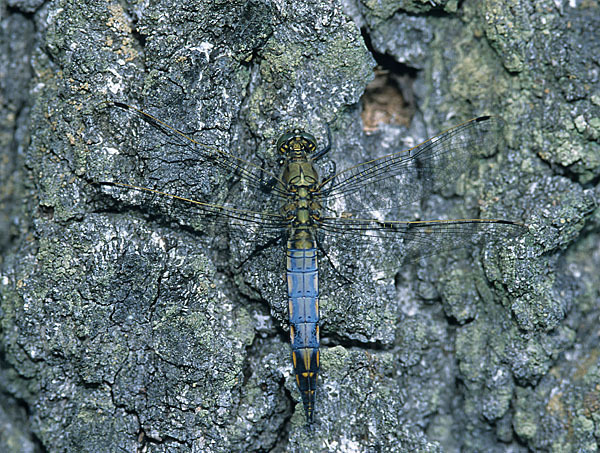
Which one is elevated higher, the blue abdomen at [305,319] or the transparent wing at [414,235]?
the transparent wing at [414,235]

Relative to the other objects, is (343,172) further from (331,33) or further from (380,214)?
(331,33)

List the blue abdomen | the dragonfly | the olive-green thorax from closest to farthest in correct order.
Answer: the blue abdomen < the dragonfly < the olive-green thorax

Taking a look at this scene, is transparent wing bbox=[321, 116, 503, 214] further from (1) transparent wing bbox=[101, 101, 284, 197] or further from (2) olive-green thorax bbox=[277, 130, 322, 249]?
(1) transparent wing bbox=[101, 101, 284, 197]

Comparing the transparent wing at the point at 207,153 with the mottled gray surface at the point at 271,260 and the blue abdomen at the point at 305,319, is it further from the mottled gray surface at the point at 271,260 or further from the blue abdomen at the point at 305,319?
the blue abdomen at the point at 305,319

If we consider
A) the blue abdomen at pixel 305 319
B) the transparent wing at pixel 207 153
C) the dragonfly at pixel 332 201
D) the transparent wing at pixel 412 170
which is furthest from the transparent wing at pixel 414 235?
the transparent wing at pixel 207 153

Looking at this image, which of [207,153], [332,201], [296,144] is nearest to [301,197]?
[332,201]

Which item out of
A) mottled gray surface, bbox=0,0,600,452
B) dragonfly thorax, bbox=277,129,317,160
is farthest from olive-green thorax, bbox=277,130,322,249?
mottled gray surface, bbox=0,0,600,452
